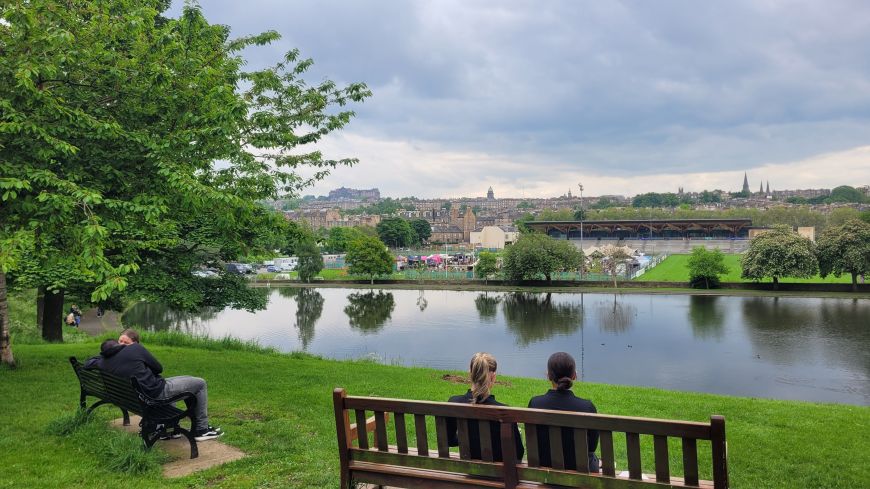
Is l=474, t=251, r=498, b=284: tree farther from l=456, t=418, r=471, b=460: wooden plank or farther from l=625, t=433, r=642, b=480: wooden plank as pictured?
l=625, t=433, r=642, b=480: wooden plank

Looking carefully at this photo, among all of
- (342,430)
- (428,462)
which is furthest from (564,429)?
(342,430)

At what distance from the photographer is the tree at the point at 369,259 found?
61.5 meters

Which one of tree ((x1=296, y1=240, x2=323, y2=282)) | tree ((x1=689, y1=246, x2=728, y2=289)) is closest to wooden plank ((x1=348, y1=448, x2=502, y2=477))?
tree ((x1=689, y1=246, x2=728, y2=289))

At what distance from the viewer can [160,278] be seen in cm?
1133

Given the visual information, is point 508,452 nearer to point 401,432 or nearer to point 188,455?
point 401,432

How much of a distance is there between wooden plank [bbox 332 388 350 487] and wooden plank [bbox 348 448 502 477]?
0.17 feet

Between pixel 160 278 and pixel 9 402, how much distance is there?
446 cm

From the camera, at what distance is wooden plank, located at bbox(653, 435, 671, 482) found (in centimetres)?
315

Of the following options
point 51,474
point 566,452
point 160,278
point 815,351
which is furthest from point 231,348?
point 815,351

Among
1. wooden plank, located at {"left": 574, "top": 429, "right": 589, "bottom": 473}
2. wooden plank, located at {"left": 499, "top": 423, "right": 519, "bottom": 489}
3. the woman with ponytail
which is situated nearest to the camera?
wooden plank, located at {"left": 574, "top": 429, "right": 589, "bottom": 473}

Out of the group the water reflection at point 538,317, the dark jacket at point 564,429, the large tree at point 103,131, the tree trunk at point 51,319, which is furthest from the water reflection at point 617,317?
the dark jacket at point 564,429

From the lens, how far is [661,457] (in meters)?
3.18

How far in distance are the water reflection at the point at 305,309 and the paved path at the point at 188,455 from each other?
1946 centimetres

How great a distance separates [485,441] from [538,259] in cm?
5020
